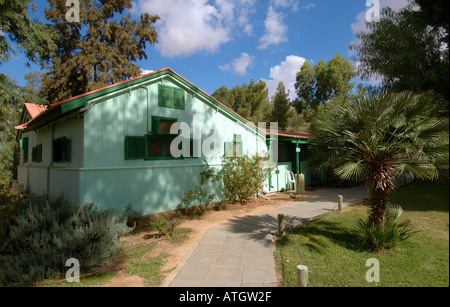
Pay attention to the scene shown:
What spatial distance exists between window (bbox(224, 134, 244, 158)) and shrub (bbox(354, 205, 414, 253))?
19.2 feet

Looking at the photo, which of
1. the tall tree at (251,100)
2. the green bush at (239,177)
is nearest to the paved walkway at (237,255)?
the green bush at (239,177)

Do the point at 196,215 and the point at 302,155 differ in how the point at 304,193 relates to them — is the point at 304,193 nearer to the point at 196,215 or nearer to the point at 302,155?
the point at 302,155

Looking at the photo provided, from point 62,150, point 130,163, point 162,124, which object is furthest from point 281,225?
point 62,150

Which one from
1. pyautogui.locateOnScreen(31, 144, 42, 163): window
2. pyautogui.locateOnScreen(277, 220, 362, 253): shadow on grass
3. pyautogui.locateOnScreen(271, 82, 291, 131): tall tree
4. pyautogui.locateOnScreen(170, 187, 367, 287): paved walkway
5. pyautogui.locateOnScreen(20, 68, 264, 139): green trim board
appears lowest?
pyautogui.locateOnScreen(170, 187, 367, 287): paved walkway

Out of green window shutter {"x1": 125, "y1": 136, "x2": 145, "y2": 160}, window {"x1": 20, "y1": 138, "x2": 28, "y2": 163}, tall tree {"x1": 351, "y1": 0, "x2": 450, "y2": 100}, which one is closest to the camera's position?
tall tree {"x1": 351, "y1": 0, "x2": 450, "y2": 100}

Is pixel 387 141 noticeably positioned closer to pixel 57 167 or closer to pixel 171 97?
pixel 171 97

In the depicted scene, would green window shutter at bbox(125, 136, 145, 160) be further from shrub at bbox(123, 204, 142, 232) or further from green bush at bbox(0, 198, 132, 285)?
green bush at bbox(0, 198, 132, 285)

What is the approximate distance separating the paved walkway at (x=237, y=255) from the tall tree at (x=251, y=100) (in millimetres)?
18758

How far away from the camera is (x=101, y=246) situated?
15.4 feet

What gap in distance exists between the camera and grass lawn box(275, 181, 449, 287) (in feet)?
10.7

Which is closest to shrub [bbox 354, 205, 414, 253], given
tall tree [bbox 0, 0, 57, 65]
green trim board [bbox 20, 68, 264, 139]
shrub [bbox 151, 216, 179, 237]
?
shrub [bbox 151, 216, 179, 237]

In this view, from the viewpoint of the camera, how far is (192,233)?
6.43 m

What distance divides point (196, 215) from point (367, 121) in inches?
234

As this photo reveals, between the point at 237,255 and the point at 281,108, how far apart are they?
1029 inches
